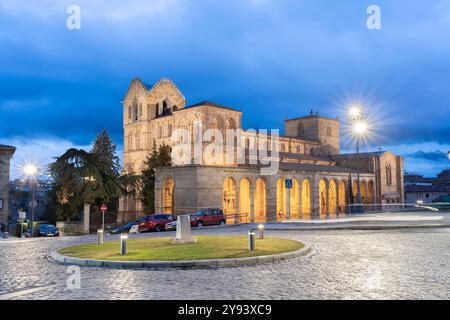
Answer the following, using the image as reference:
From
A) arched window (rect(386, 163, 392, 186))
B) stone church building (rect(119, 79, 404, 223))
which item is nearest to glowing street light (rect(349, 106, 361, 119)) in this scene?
stone church building (rect(119, 79, 404, 223))

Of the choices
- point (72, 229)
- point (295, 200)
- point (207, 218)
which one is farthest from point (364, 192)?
point (72, 229)

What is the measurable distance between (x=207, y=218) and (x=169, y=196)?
38.9ft

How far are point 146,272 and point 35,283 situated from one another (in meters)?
2.55

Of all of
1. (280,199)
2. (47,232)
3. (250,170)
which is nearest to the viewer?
(47,232)

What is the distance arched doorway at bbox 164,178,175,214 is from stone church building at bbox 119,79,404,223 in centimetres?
10

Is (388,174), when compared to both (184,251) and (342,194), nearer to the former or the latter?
(342,194)

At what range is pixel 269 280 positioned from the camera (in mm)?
8969

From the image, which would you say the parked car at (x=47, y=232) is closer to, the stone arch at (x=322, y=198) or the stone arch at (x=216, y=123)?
the stone arch at (x=216, y=123)

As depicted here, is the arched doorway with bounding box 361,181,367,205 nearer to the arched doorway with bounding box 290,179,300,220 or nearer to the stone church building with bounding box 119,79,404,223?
the stone church building with bounding box 119,79,404,223

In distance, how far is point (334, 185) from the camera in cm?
5328

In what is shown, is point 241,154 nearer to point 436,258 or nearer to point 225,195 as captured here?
point 225,195

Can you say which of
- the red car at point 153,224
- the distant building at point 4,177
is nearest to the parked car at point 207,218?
the red car at point 153,224

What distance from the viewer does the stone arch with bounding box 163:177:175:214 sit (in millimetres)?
39656

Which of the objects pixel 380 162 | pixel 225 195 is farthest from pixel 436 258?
pixel 380 162
